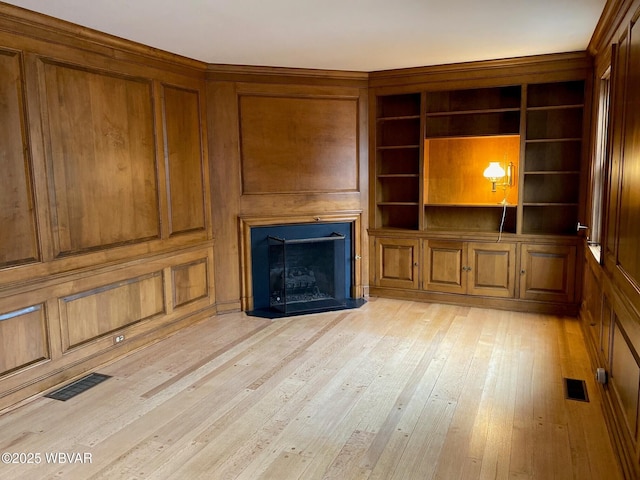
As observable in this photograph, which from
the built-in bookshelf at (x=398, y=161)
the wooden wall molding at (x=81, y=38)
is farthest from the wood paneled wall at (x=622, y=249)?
the wooden wall molding at (x=81, y=38)

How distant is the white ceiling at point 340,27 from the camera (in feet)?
10.3

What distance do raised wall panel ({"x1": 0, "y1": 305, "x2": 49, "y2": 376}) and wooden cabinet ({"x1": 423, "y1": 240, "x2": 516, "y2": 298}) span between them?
3.75 m

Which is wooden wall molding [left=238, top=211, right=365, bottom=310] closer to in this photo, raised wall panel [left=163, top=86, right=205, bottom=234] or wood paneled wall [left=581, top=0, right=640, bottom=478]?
raised wall panel [left=163, top=86, right=205, bottom=234]

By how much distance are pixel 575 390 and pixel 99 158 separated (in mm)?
3784

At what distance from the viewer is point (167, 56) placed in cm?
426

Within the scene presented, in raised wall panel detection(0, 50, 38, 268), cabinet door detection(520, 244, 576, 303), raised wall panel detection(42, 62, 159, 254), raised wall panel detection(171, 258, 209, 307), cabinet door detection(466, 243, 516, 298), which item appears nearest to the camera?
raised wall panel detection(0, 50, 38, 268)

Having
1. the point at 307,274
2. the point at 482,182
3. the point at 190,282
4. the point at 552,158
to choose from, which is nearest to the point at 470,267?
the point at 482,182

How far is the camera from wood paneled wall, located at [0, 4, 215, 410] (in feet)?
10.3

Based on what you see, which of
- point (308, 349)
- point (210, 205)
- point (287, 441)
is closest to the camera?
point (287, 441)

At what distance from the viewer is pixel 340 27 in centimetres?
365

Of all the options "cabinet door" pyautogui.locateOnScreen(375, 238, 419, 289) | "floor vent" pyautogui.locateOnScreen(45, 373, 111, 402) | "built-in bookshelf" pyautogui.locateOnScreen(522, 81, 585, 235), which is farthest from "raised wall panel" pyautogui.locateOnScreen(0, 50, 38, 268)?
"built-in bookshelf" pyautogui.locateOnScreen(522, 81, 585, 235)

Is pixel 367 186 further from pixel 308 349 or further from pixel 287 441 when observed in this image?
pixel 287 441

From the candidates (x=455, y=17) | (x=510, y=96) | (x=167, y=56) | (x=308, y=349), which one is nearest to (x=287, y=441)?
(x=308, y=349)

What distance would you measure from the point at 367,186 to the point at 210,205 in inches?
70.4
